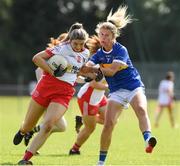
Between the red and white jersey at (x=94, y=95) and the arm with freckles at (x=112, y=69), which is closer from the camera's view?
the arm with freckles at (x=112, y=69)

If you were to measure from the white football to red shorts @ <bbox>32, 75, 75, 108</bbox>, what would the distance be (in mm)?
246

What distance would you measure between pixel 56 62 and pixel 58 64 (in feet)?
0.15

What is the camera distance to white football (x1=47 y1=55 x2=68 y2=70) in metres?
9.82

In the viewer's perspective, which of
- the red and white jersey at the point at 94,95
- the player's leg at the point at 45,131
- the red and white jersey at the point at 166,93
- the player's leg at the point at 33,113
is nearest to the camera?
the player's leg at the point at 45,131

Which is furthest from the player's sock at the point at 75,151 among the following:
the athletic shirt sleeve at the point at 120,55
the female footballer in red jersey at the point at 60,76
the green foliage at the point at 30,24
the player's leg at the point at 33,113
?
the green foliage at the point at 30,24

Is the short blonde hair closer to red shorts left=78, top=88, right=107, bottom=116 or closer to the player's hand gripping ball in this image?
the player's hand gripping ball

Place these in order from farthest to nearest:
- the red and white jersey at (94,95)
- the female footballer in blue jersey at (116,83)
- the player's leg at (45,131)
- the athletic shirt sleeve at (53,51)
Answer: the red and white jersey at (94,95) → the athletic shirt sleeve at (53,51) → the female footballer in blue jersey at (116,83) → the player's leg at (45,131)

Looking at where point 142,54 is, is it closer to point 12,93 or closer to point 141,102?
point 12,93

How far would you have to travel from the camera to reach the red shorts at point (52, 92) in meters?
9.88

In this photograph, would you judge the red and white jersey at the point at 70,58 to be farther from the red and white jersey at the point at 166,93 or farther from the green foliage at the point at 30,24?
the green foliage at the point at 30,24

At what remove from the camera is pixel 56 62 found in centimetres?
983

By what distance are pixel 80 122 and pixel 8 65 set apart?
42.2 metres

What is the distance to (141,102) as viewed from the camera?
992 cm

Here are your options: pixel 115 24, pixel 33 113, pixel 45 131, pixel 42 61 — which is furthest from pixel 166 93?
pixel 45 131
